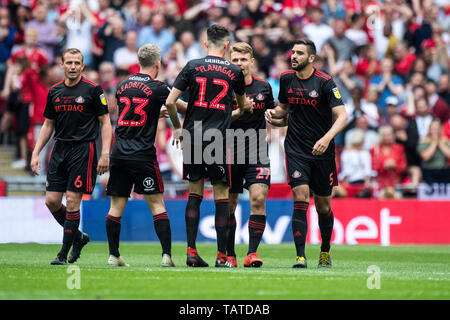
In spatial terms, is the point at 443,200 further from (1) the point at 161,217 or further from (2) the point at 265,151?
(1) the point at 161,217

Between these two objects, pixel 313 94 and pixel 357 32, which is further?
pixel 357 32

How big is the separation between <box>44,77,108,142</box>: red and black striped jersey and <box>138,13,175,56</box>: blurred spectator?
32.4ft

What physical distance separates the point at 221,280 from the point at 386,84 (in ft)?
41.8

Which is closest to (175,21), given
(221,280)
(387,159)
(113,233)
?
(387,159)

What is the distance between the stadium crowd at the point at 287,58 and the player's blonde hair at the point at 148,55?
7.60 m

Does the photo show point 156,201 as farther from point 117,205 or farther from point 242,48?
point 242,48

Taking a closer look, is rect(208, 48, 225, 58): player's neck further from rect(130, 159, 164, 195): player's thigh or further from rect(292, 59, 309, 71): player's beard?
rect(130, 159, 164, 195): player's thigh

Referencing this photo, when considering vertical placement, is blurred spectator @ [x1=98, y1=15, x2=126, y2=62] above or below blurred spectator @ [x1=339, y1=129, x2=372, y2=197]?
above

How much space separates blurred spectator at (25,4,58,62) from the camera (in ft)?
65.4

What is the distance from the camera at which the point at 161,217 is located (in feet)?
33.7

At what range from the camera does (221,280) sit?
27.9 ft

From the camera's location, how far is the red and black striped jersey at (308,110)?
10773 millimetres

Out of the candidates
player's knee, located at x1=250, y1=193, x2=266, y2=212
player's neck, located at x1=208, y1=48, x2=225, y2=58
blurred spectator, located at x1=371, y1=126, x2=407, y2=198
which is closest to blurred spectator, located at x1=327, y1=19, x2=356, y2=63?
blurred spectator, located at x1=371, y1=126, x2=407, y2=198

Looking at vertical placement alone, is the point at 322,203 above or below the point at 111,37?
below
